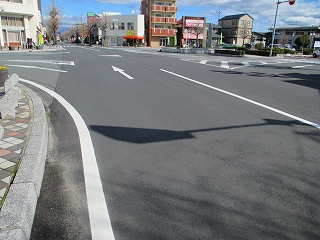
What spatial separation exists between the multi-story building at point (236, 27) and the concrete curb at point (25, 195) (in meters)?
84.5

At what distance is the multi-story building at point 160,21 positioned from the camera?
2746 inches

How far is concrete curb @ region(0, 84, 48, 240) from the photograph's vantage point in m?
2.31

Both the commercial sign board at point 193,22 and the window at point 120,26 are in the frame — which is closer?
the commercial sign board at point 193,22

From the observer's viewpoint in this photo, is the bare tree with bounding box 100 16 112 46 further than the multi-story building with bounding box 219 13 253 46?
No

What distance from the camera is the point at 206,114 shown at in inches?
247

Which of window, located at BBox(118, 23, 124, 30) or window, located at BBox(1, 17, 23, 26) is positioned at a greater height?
window, located at BBox(118, 23, 124, 30)

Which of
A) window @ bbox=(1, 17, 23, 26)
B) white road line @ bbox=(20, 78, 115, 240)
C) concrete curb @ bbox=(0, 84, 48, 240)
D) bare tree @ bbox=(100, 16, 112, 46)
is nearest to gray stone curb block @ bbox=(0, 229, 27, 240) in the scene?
concrete curb @ bbox=(0, 84, 48, 240)

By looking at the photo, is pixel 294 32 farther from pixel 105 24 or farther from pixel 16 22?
pixel 16 22

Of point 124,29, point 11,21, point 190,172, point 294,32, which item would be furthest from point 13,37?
point 294,32

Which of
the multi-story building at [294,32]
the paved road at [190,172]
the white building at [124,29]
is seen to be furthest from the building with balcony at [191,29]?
the paved road at [190,172]

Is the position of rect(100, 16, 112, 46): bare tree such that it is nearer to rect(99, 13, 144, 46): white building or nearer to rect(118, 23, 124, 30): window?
rect(99, 13, 144, 46): white building

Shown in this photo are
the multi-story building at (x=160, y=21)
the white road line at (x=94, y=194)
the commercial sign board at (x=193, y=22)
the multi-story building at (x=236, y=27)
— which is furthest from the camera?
the multi-story building at (x=236, y=27)

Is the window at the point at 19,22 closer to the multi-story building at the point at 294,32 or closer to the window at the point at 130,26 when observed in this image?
the window at the point at 130,26

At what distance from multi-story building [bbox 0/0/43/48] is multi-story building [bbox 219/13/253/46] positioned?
59.7m
